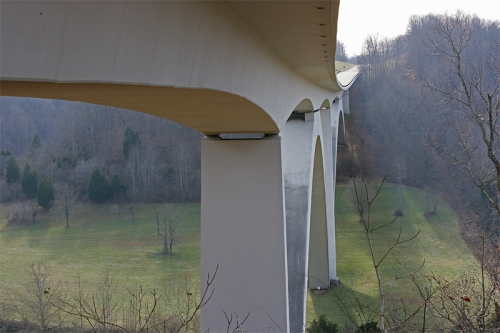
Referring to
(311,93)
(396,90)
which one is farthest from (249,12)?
(396,90)

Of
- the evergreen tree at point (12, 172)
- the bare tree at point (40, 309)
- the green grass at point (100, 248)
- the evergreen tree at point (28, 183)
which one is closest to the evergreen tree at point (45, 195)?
the green grass at point (100, 248)

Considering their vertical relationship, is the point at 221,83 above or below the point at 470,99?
below

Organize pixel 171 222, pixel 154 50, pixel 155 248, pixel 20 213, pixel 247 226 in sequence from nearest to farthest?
Answer: pixel 154 50, pixel 247 226, pixel 155 248, pixel 171 222, pixel 20 213

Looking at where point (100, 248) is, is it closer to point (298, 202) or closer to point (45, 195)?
point (45, 195)

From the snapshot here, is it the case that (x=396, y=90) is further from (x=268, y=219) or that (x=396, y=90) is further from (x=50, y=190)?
(x=268, y=219)

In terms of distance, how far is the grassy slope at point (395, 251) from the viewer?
65.2ft

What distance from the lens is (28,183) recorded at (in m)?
39.2

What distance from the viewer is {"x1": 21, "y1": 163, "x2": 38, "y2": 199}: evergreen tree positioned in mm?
39053

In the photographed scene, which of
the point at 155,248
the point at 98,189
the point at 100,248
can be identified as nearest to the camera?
the point at 155,248

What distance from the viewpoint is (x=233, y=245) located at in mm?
8305

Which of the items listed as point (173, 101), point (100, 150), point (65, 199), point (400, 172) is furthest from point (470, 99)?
point (100, 150)

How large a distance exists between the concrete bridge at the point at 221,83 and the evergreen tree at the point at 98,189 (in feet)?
101

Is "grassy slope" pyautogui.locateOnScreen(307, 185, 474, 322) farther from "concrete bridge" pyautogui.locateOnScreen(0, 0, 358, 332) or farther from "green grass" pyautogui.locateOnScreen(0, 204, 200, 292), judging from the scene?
"concrete bridge" pyautogui.locateOnScreen(0, 0, 358, 332)

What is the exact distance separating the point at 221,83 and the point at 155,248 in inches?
1023
